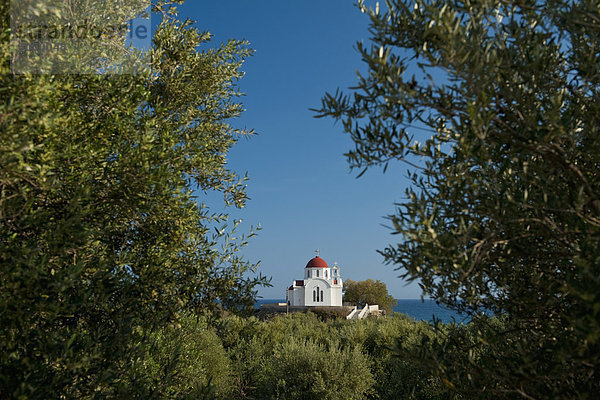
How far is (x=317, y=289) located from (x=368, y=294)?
10816 millimetres

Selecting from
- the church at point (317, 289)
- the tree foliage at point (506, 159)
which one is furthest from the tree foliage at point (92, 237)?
the church at point (317, 289)

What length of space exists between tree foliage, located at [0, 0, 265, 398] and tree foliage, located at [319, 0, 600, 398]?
122 inches

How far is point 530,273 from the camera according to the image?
14.4ft

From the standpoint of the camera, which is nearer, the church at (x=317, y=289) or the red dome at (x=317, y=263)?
the church at (x=317, y=289)

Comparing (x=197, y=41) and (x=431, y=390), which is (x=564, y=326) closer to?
(x=197, y=41)

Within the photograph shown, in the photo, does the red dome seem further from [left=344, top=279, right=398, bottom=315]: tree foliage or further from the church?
[left=344, top=279, right=398, bottom=315]: tree foliage

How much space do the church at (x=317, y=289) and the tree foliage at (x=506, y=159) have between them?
74314mm

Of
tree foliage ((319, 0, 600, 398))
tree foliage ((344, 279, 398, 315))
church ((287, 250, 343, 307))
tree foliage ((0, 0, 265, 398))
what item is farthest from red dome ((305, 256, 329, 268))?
tree foliage ((319, 0, 600, 398))

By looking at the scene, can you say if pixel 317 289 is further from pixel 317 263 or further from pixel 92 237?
pixel 92 237

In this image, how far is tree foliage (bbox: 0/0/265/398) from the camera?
13.7ft

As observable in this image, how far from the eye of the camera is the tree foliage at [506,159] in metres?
3.27

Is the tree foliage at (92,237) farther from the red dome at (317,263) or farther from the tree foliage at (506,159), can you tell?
the red dome at (317,263)

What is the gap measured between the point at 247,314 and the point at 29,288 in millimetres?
3646

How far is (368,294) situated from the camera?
79188mm
